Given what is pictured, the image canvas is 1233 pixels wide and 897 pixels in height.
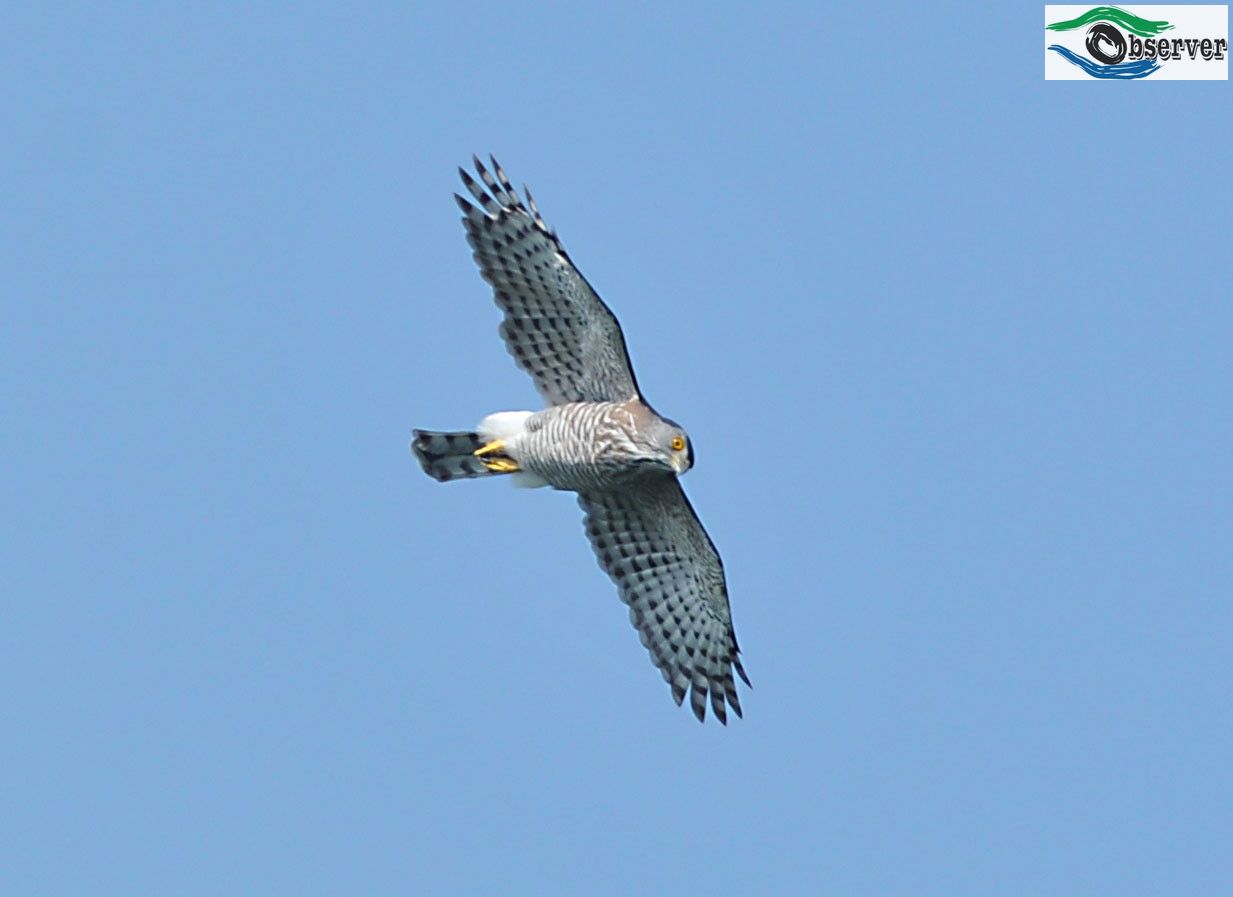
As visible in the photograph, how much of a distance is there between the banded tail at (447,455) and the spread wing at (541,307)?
1.14 meters

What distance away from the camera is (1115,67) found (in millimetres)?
24344

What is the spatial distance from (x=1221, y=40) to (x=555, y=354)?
10070 millimetres

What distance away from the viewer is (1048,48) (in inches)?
955

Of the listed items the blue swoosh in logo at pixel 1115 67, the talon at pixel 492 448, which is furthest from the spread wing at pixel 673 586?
the blue swoosh in logo at pixel 1115 67

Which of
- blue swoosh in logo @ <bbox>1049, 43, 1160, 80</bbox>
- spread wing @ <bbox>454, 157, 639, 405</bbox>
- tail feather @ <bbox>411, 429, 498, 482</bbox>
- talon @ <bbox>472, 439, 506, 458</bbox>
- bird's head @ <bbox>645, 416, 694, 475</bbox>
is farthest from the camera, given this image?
blue swoosh in logo @ <bbox>1049, 43, 1160, 80</bbox>

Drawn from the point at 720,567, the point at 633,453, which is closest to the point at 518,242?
the point at 633,453

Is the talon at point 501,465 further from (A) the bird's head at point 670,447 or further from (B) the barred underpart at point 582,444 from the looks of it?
(A) the bird's head at point 670,447

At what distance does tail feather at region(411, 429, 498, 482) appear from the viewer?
18953mm

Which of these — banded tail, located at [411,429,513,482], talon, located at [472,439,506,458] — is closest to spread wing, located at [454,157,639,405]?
talon, located at [472,439,506,458]

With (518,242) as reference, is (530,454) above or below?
below

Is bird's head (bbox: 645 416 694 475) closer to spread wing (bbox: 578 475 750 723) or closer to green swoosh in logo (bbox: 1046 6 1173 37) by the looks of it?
spread wing (bbox: 578 475 750 723)

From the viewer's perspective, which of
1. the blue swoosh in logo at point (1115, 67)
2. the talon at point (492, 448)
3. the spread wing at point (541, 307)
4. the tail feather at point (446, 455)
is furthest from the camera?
the blue swoosh in logo at point (1115, 67)

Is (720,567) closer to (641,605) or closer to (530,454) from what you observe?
(641,605)

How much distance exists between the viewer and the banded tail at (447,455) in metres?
19.0
